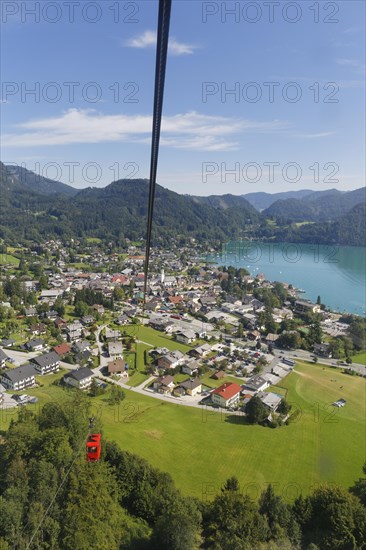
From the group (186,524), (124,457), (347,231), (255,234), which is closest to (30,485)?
(124,457)

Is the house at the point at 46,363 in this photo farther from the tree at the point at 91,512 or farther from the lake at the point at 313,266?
the lake at the point at 313,266

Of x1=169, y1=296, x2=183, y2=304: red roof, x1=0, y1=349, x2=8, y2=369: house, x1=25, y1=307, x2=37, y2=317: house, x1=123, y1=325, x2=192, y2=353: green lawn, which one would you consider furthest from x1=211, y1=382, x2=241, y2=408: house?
x1=169, y1=296, x2=183, y2=304: red roof

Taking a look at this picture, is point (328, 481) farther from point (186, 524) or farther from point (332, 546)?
point (186, 524)

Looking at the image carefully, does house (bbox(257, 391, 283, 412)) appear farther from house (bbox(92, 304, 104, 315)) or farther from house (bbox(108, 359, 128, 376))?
house (bbox(92, 304, 104, 315))

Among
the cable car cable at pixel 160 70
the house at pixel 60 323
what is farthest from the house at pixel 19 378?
the cable car cable at pixel 160 70

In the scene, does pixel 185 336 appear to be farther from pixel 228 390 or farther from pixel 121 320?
pixel 228 390
